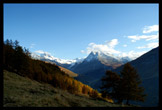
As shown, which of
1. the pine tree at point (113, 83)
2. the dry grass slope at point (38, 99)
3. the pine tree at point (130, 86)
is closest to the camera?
the dry grass slope at point (38, 99)

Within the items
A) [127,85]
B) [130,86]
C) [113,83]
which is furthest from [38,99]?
[130,86]

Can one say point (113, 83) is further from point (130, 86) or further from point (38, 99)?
point (38, 99)

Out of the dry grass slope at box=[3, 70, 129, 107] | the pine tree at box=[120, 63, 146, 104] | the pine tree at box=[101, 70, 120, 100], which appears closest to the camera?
the dry grass slope at box=[3, 70, 129, 107]

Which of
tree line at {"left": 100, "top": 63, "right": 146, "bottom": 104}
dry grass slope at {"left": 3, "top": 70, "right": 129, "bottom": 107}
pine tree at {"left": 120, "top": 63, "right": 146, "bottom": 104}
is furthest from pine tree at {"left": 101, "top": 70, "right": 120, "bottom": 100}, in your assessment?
dry grass slope at {"left": 3, "top": 70, "right": 129, "bottom": 107}

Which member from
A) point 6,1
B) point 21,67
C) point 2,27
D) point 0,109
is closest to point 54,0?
point 6,1

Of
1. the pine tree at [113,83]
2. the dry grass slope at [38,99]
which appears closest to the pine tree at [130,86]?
the pine tree at [113,83]

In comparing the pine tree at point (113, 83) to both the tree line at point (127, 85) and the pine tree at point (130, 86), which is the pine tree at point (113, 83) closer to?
the tree line at point (127, 85)

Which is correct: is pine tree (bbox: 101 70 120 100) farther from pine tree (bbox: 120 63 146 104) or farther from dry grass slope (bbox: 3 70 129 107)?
dry grass slope (bbox: 3 70 129 107)

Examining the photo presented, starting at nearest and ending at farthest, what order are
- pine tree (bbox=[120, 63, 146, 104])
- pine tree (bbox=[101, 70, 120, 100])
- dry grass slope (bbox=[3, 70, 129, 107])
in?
dry grass slope (bbox=[3, 70, 129, 107]), pine tree (bbox=[120, 63, 146, 104]), pine tree (bbox=[101, 70, 120, 100])

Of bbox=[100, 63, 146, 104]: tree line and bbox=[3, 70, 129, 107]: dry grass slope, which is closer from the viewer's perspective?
bbox=[3, 70, 129, 107]: dry grass slope

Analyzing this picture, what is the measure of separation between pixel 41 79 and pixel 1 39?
65262 mm

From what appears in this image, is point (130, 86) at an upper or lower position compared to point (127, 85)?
lower

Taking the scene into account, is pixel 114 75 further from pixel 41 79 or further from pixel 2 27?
pixel 41 79

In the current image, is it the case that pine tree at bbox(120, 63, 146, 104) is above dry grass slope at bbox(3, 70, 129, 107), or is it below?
above
